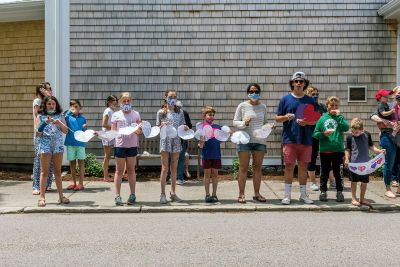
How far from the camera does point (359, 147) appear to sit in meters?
8.01

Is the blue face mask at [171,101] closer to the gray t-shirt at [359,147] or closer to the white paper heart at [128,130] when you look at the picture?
the white paper heart at [128,130]

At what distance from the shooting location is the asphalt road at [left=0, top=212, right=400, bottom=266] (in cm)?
514

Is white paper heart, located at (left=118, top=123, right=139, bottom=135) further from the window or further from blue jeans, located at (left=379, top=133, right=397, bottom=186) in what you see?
the window

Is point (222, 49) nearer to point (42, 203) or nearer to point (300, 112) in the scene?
point (300, 112)

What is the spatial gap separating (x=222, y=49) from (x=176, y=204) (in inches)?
183

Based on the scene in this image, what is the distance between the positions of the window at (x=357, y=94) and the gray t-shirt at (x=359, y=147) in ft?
12.5

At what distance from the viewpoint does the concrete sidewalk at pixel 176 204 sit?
25.8 feet

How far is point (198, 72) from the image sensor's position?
11.7 meters

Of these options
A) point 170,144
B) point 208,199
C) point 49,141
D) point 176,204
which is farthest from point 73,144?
point 208,199

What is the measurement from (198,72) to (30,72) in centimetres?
402

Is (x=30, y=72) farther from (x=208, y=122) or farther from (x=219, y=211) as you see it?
(x=219, y=211)

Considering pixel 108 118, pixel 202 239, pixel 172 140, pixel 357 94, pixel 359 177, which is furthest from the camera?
pixel 357 94

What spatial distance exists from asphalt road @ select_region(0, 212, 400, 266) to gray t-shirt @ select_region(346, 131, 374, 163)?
84 centimetres

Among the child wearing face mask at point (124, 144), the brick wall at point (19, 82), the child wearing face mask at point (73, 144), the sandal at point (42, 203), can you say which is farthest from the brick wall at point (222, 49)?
the sandal at point (42, 203)
